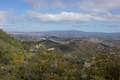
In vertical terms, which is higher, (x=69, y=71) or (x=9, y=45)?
(x=69, y=71)

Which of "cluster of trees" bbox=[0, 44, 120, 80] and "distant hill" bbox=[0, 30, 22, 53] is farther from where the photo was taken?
"distant hill" bbox=[0, 30, 22, 53]

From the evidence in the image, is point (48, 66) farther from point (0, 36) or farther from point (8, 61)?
point (0, 36)

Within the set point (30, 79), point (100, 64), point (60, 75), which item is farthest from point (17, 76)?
point (100, 64)

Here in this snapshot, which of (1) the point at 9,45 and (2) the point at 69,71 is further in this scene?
(1) the point at 9,45

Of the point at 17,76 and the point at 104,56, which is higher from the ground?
the point at 104,56

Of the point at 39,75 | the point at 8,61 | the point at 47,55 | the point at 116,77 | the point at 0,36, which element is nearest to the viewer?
the point at 116,77

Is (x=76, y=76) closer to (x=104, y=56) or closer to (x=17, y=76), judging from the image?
(x=104, y=56)

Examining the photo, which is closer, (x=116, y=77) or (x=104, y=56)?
(x=116, y=77)

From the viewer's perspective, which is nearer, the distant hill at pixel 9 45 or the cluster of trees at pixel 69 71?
the cluster of trees at pixel 69 71

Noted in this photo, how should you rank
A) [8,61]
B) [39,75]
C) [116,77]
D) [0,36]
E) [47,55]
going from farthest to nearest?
[0,36], [8,61], [47,55], [39,75], [116,77]

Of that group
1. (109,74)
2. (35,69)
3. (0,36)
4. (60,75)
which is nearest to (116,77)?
(109,74)
